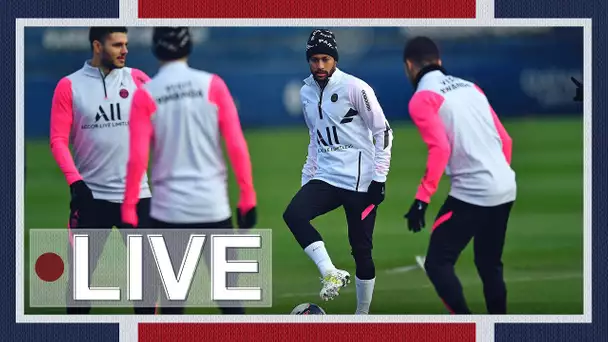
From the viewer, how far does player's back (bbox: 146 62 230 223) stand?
30.8 feet

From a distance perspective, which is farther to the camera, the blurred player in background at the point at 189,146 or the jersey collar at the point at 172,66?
the jersey collar at the point at 172,66

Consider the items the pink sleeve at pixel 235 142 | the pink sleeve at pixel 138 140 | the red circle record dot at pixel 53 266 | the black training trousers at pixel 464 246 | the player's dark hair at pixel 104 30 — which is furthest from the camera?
the red circle record dot at pixel 53 266

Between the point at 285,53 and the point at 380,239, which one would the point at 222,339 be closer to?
the point at 380,239

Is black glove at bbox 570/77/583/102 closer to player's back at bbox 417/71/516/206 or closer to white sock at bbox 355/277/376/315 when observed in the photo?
player's back at bbox 417/71/516/206

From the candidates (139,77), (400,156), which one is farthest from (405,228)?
(139,77)

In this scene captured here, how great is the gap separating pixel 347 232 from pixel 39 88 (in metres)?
1.95

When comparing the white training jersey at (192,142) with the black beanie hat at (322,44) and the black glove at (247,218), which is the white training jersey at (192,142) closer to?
the black glove at (247,218)

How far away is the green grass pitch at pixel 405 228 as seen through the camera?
973cm

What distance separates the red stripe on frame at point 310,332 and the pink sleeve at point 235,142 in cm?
77

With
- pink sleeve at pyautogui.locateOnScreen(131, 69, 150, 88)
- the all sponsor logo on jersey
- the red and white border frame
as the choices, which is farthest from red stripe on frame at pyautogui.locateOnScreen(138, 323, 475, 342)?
pink sleeve at pyautogui.locateOnScreen(131, 69, 150, 88)

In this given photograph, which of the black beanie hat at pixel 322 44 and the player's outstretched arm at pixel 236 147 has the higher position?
the black beanie hat at pixel 322 44

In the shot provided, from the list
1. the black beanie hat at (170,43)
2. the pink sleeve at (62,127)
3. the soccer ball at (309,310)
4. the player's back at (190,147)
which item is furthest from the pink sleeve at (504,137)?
the pink sleeve at (62,127)

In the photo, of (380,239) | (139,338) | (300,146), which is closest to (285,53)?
(300,146)

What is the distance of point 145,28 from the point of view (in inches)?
379
